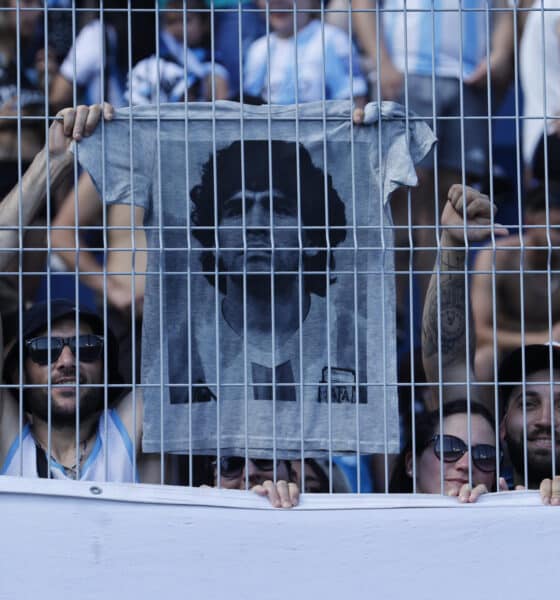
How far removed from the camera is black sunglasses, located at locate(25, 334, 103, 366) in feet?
13.5

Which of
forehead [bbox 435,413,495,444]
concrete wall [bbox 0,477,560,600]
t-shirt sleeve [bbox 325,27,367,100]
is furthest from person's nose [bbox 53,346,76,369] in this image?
t-shirt sleeve [bbox 325,27,367,100]

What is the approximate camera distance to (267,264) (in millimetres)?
4055

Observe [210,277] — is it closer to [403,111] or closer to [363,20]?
[403,111]

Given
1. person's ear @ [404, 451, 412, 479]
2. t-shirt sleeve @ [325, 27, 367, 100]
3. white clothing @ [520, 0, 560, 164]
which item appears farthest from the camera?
white clothing @ [520, 0, 560, 164]

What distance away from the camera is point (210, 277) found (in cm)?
410

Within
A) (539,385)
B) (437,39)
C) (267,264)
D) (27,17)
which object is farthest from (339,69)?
(539,385)

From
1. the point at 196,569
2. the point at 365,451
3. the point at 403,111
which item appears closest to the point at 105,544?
the point at 196,569

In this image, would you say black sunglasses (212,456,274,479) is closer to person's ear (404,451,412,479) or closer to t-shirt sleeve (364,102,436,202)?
person's ear (404,451,412,479)

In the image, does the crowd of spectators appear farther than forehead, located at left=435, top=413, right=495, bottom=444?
No

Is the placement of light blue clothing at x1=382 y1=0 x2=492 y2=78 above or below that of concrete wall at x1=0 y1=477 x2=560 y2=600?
above

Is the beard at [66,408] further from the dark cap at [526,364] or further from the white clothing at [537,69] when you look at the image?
the white clothing at [537,69]

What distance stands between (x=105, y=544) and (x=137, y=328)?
902 mm

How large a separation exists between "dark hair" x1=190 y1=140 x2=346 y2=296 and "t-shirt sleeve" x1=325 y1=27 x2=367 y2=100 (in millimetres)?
634

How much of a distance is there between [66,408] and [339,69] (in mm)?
1597
